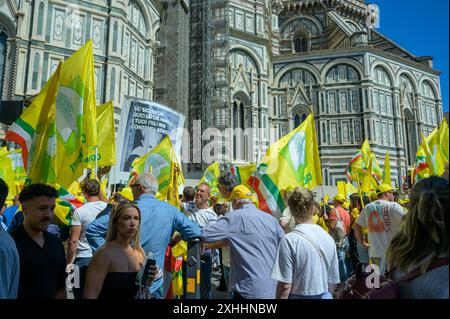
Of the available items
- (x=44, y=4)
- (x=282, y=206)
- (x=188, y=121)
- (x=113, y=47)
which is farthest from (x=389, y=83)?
(x=282, y=206)

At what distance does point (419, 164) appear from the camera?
8594 mm

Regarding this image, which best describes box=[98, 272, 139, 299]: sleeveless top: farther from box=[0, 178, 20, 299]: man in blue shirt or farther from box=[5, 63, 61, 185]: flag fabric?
box=[5, 63, 61, 185]: flag fabric

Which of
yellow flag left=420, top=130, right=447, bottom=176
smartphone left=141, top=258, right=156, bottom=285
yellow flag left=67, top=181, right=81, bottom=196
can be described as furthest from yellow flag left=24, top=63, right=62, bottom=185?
yellow flag left=420, top=130, right=447, bottom=176

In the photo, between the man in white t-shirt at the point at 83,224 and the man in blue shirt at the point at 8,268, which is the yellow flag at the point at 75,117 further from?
the man in blue shirt at the point at 8,268

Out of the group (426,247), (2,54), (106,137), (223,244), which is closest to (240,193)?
(223,244)

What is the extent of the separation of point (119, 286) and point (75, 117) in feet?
8.76

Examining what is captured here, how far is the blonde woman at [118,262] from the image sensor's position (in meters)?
2.28

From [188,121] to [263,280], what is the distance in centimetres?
2089

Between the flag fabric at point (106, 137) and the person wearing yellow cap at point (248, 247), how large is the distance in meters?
4.32

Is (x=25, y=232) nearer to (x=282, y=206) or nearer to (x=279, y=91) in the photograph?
(x=282, y=206)

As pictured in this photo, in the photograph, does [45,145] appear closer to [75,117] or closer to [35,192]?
[75,117]
